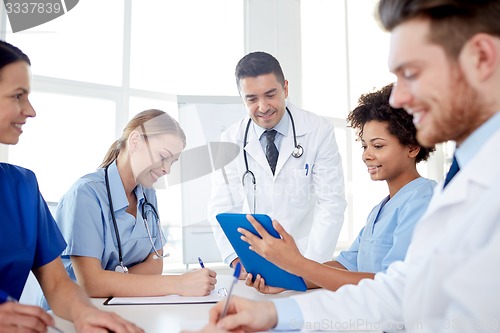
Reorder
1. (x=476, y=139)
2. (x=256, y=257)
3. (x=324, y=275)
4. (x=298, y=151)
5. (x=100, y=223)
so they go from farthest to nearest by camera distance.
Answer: (x=298, y=151), (x=100, y=223), (x=256, y=257), (x=324, y=275), (x=476, y=139)

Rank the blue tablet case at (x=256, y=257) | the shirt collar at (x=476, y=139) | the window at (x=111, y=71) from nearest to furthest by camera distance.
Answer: the shirt collar at (x=476, y=139) → the blue tablet case at (x=256, y=257) → the window at (x=111, y=71)

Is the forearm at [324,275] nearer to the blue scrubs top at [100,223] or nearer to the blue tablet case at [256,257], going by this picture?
the blue tablet case at [256,257]

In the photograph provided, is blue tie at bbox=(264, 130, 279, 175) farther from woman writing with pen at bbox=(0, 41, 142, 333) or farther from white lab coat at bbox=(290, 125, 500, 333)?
white lab coat at bbox=(290, 125, 500, 333)

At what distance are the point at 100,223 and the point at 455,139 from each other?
103cm

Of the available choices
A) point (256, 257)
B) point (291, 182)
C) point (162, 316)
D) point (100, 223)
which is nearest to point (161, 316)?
point (162, 316)

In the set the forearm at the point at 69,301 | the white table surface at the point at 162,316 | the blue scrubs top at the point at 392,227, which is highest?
the blue scrubs top at the point at 392,227

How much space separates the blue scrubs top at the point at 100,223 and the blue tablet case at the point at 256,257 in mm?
406

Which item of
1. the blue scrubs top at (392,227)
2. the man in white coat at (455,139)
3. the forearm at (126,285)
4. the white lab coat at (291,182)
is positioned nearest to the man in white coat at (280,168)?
the white lab coat at (291,182)

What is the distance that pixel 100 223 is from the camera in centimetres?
141

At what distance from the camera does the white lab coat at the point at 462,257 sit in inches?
22.8

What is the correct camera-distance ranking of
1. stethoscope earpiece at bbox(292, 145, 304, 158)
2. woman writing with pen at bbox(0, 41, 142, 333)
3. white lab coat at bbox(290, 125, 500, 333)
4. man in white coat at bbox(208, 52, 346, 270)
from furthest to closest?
stethoscope earpiece at bbox(292, 145, 304, 158) < man in white coat at bbox(208, 52, 346, 270) < woman writing with pen at bbox(0, 41, 142, 333) < white lab coat at bbox(290, 125, 500, 333)

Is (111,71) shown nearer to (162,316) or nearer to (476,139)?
(162,316)

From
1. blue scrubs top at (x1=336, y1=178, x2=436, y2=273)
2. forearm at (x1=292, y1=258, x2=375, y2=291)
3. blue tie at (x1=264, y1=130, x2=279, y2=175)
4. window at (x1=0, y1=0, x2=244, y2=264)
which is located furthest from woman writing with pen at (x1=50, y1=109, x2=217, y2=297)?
window at (x1=0, y1=0, x2=244, y2=264)

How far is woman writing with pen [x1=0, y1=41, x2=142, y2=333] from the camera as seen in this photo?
106cm
